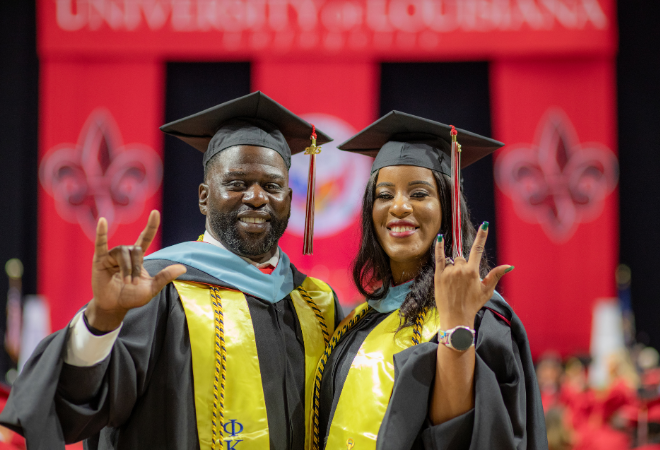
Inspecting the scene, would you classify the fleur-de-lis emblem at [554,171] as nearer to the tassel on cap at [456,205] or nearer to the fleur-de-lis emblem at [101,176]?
the fleur-de-lis emblem at [101,176]

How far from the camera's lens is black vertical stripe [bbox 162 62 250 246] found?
670 cm

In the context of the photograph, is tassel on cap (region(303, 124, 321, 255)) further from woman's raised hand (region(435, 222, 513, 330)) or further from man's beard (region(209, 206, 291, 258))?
woman's raised hand (region(435, 222, 513, 330))

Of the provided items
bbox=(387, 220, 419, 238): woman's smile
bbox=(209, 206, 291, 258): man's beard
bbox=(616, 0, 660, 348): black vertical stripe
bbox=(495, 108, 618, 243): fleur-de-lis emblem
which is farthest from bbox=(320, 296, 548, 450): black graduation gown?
bbox=(616, 0, 660, 348): black vertical stripe

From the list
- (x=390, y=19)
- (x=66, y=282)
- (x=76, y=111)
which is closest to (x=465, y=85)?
(x=390, y=19)

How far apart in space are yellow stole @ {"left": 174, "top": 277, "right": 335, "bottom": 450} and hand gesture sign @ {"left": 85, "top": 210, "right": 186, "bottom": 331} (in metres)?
0.37

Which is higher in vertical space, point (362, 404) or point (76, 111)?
point (76, 111)

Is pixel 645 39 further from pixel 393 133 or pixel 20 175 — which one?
pixel 20 175

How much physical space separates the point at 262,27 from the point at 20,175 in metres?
3.16

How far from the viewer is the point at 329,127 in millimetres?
6445

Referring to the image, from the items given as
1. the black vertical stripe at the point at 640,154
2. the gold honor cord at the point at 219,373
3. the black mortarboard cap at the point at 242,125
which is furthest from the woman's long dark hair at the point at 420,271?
the black vertical stripe at the point at 640,154

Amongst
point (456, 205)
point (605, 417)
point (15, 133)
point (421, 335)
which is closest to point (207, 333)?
point (421, 335)

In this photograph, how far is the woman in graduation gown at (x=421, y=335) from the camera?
5.58ft

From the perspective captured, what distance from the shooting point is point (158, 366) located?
198 cm

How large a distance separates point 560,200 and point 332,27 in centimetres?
312
